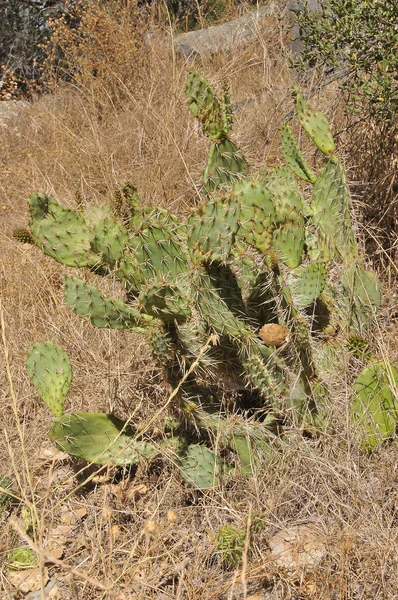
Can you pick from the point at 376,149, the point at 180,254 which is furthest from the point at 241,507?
the point at 376,149

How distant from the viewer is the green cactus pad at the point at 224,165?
2.47 meters

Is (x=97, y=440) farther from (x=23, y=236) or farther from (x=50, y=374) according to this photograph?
(x=23, y=236)

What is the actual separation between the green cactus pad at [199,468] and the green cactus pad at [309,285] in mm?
616

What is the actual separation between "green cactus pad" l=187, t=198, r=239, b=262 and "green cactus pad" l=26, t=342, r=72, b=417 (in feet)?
2.38

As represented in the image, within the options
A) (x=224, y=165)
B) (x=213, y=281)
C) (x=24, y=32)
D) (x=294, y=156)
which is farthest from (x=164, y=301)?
(x=24, y=32)

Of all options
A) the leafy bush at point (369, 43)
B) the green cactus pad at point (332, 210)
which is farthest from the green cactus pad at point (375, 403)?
the leafy bush at point (369, 43)

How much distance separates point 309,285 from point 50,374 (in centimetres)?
98

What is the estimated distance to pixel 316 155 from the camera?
12.1 ft

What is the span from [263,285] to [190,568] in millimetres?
909

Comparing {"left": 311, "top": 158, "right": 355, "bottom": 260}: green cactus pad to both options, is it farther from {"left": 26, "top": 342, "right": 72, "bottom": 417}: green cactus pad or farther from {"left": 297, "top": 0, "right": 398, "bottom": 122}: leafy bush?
{"left": 26, "top": 342, "right": 72, "bottom": 417}: green cactus pad

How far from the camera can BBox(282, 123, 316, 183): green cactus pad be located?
279cm

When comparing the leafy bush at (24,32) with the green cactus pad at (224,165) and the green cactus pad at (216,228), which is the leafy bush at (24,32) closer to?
the green cactus pad at (224,165)

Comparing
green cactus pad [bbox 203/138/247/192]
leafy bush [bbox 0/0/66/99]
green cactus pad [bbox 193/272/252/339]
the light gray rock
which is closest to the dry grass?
green cactus pad [bbox 203/138/247/192]

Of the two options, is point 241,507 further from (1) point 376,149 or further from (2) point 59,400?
(1) point 376,149
